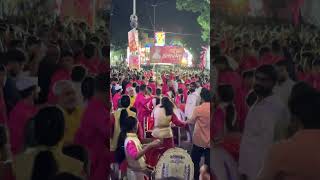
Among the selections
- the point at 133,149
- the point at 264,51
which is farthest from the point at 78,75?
the point at 133,149

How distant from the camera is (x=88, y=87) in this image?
8.38 ft

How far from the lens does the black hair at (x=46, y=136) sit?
2467 millimetres

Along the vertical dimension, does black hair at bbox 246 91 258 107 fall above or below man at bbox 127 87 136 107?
above

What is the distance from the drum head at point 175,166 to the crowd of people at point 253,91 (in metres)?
1.64

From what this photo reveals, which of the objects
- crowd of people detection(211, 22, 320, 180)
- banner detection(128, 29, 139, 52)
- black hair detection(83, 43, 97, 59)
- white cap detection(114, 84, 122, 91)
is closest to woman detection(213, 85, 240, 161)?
crowd of people detection(211, 22, 320, 180)

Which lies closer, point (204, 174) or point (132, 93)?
point (204, 174)

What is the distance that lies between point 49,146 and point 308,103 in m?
1.40

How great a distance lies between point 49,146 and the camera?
2.48 meters

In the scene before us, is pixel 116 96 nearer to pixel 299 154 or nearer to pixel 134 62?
pixel 134 62

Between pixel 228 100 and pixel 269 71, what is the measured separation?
0.28 meters

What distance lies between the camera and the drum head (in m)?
4.30

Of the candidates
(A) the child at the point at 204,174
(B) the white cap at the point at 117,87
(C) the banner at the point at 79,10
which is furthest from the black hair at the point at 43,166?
(B) the white cap at the point at 117,87

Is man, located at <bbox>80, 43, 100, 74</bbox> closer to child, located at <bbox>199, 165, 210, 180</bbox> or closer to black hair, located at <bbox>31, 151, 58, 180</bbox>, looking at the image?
black hair, located at <bbox>31, 151, 58, 180</bbox>

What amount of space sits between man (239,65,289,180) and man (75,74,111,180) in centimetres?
74
